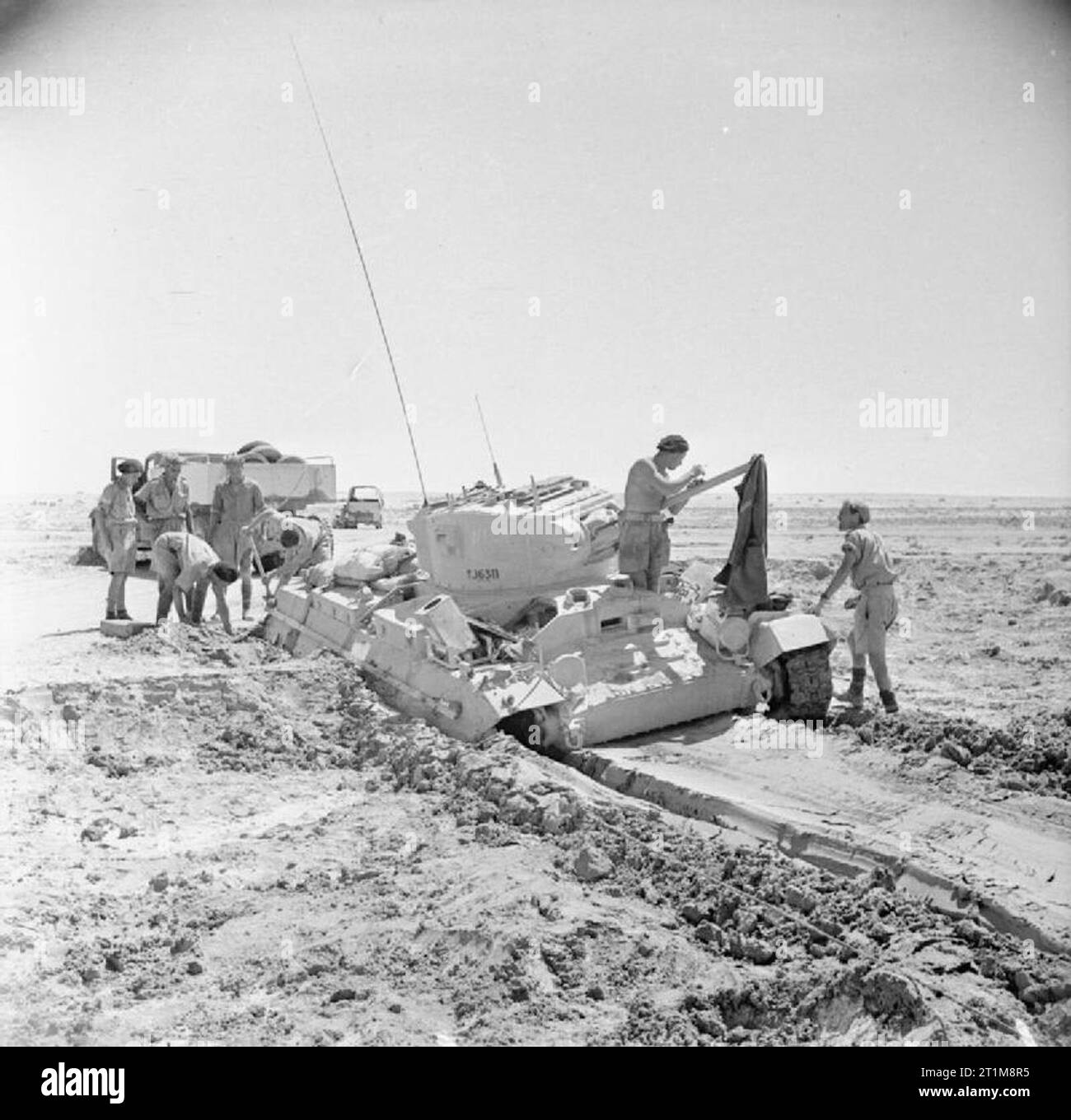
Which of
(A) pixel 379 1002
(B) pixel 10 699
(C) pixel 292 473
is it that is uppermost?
(C) pixel 292 473

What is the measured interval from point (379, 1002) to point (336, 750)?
4312mm

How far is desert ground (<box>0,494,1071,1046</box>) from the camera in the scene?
4.51 meters

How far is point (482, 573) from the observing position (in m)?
10.3

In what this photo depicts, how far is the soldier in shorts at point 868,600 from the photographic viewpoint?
9.69 metres

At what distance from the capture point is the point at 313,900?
226 inches

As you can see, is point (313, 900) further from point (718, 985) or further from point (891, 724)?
point (891, 724)

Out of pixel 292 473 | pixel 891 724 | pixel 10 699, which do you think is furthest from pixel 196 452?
pixel 891 724

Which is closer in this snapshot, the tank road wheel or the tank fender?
the tank fender

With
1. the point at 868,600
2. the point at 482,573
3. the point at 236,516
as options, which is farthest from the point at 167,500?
the point at 868,600

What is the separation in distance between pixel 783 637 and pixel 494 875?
4.00 meters

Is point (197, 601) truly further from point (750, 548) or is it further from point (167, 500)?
point (750, 548)

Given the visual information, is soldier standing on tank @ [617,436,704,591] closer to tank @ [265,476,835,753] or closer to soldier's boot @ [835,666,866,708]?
tank @ [265,476,835,753]

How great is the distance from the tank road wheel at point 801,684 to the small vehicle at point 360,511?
28001 millimetres

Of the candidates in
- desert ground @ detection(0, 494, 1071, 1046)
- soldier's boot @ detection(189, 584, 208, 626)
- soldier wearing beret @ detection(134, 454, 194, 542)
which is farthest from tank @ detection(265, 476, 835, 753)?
soldier wearing beret @ detection(134, 454, 194, 542)
